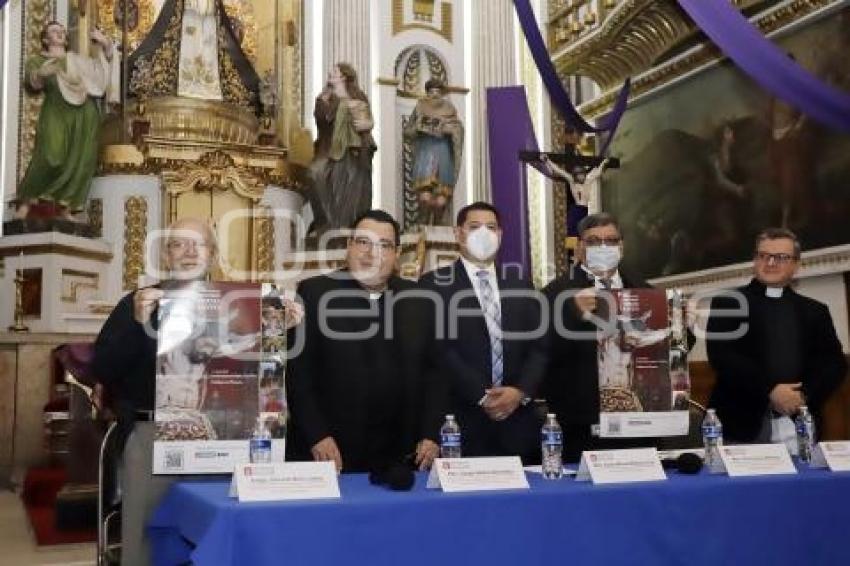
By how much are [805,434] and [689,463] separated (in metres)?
0.59

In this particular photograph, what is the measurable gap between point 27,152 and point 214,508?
7.53 metres

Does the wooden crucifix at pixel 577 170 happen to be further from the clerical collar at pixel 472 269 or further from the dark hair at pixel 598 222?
the clerical collar at pixel 472 269

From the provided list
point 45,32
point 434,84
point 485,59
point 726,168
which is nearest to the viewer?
point 726,168

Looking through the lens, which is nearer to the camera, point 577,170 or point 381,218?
point 381,218

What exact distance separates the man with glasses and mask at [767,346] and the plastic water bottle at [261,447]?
178cm

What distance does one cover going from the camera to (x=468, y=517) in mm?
2281

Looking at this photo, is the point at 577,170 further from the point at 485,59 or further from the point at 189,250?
the point at 189,250

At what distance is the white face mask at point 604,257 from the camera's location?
3.28m

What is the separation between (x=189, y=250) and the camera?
9.32ft

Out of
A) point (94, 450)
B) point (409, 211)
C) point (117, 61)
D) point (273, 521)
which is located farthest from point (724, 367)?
point (117, 61)

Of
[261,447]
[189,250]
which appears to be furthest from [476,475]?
[189,250]

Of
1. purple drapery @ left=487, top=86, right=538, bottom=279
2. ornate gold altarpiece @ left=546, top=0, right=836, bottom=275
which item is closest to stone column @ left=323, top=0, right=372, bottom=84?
ornate gold altarpiece @ left=546, top=0, right=836, bottom=275

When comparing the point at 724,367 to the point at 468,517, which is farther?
the point at 724,367

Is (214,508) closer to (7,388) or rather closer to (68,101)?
(7,388)
